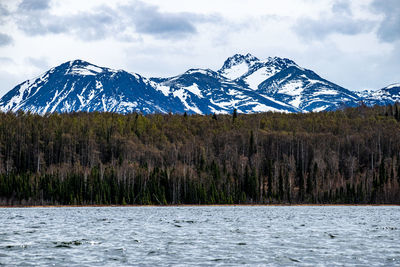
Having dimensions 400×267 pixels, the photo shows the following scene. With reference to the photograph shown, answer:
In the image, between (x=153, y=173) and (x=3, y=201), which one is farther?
(x=153, y=173)

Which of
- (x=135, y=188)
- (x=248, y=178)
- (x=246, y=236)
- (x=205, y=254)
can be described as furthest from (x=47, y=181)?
(x=205, y=254)

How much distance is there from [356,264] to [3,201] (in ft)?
517

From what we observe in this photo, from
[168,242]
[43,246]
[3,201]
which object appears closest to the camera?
[43,246]

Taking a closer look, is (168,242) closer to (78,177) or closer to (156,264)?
(156,264)

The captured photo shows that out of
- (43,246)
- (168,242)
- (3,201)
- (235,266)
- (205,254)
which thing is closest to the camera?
(235,266)

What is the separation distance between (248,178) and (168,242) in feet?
478

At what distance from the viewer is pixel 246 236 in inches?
2361

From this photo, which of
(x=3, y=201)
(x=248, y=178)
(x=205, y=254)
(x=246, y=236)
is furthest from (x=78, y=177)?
(x=205, y=254)

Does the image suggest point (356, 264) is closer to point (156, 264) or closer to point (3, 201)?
point (156, 264)

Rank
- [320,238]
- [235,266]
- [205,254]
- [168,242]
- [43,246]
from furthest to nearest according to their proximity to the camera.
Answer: [320,238] < [168,242] < [43,246] < [205,254] < [235,266]

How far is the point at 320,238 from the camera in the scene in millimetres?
57281

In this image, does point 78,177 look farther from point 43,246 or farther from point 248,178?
point 43,246

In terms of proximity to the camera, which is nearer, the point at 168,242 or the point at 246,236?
the point at 168,242

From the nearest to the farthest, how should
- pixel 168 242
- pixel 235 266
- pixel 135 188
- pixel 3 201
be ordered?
pixel 235 266, pixel 168 242, pixel 3 201, pixel 135 188
